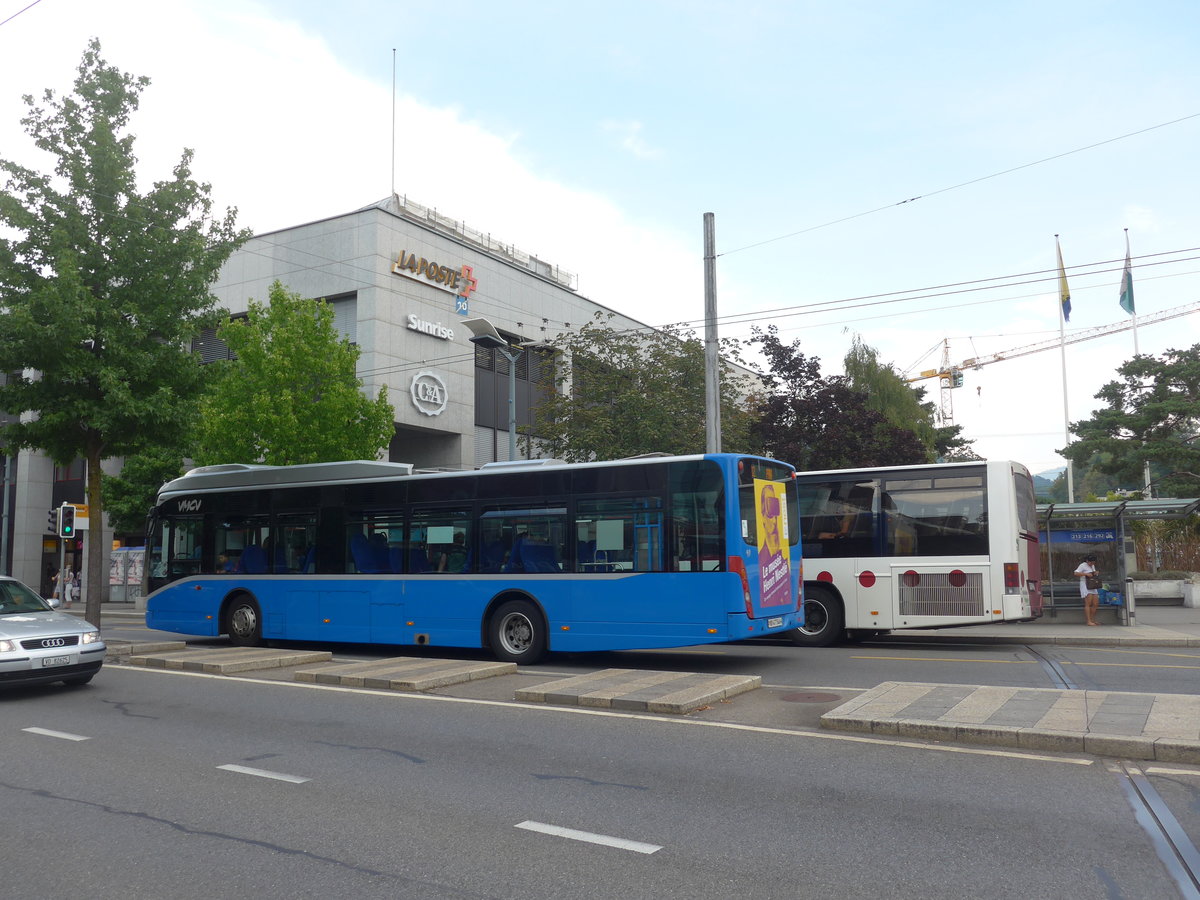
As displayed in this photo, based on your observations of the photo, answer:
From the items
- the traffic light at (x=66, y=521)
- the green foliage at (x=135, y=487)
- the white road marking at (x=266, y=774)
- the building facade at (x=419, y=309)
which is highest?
the building facade at (x=419, y=309)

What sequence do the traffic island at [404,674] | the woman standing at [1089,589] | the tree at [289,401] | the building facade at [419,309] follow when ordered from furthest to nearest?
the building facade at [419,309]
the tree at [289,401]
the woman standing at [1089,589]
the traffic island at [404,674]

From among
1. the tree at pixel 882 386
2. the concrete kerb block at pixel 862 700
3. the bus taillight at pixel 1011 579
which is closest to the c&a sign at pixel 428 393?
the tree at pixel 882 386

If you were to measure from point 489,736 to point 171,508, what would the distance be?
1220cm

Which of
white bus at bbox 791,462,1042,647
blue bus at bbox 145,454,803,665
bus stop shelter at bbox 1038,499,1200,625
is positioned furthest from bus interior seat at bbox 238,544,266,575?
bus stop shelter at bbox 1038,499,1200,625

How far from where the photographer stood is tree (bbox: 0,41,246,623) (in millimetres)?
16016

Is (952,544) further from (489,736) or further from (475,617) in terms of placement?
(489,736)

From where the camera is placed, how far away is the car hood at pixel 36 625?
35.4 feet

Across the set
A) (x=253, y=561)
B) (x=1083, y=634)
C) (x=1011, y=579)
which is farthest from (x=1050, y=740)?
(x=253, y=561)

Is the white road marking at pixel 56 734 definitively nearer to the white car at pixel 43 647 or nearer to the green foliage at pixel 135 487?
the white car at pixel 43 647

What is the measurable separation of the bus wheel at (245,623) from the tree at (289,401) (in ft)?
31.3

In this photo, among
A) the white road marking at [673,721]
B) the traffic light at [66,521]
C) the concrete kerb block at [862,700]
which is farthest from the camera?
the traffic light at [66,521]

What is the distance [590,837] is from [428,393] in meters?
30.6

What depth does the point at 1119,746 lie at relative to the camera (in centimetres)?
708

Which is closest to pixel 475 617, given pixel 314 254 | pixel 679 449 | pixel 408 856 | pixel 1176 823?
pixel 408 856
